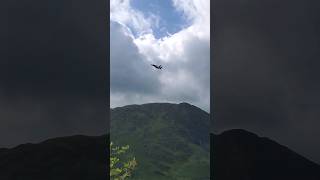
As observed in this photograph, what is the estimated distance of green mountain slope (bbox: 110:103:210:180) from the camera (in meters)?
76.9

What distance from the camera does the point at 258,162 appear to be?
9211 millimetres

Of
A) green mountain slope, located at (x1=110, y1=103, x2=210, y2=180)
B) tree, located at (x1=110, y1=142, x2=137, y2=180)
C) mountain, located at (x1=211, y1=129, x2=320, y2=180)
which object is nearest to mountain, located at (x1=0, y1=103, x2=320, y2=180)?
mountain, located at (x1=211, y1=129, x2=320, y2=180)

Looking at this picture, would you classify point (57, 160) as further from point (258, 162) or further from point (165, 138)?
point (165, 138)

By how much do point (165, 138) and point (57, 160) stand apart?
262 ft

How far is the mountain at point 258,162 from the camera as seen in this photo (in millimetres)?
9148

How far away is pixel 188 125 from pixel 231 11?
82.0 meters

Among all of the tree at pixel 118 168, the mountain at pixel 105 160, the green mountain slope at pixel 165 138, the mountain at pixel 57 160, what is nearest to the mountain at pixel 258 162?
the mountain at pixel 105 160

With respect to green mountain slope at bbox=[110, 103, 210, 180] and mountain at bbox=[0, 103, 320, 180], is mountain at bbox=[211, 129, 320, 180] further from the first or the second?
green mountain slope at bbox=[110, 103, 210, 180]

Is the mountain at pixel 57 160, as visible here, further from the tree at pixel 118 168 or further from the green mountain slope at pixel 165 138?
the green mountain slope at pixel 165 138

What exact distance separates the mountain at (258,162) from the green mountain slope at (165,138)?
62648 mm

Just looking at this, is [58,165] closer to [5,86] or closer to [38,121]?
[38,121]

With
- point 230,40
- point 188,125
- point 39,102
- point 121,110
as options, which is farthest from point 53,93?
point 121,110

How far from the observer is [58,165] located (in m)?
8.85

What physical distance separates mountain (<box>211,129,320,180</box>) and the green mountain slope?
62.6 metres
